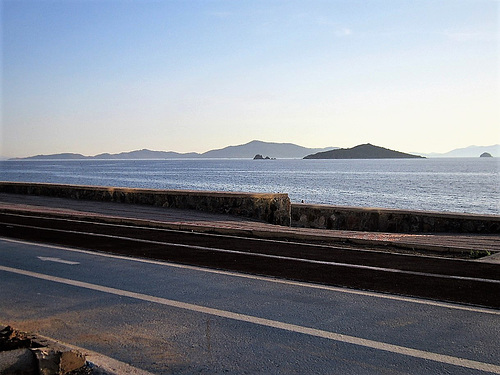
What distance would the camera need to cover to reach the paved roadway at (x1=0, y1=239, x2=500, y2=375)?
465 centimetres

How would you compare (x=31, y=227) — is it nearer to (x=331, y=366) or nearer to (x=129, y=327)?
(x=129, y=327)

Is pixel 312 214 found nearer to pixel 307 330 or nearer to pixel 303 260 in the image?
pixel 303 260

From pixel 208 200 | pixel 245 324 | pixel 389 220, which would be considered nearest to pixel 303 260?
pixel 245 324

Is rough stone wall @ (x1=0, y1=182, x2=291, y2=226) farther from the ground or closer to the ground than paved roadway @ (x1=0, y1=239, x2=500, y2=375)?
farther from the ground

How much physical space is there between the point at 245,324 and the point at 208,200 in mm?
11996

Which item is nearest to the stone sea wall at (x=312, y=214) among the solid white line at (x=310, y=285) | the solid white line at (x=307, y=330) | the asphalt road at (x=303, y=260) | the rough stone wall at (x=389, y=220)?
the rough stone wall at (x=389, y=220)

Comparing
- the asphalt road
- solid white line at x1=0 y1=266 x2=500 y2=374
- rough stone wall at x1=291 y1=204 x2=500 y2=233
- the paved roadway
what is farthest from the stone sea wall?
solid white line at x1=0 y1=266 x2=500 y2=374

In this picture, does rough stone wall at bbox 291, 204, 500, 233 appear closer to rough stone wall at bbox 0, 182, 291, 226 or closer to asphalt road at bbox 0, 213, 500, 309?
rough stone wall at bbox 0, 182, 291, 226

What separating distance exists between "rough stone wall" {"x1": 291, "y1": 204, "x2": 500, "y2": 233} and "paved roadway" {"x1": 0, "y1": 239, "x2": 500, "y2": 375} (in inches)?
324

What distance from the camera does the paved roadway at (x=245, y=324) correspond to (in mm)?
4652

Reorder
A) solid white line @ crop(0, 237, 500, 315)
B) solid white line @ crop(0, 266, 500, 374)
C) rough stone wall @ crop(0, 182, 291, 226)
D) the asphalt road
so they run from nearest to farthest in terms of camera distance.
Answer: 1. solid white line @ crop(0, 266, 500, 374)
2. solid white line @ crop(0, 237, 500, 315)
3. the asphalt road
4. rough stone wall @ crop(0, 182, 291, 226)

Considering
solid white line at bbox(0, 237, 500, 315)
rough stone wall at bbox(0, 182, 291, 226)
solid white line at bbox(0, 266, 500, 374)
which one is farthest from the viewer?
rough stone wall at bbox(0, 182, 291, 226)

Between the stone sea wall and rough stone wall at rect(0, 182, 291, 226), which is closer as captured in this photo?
the stone sea wall

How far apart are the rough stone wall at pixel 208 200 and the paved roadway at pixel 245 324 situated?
27.8ft
